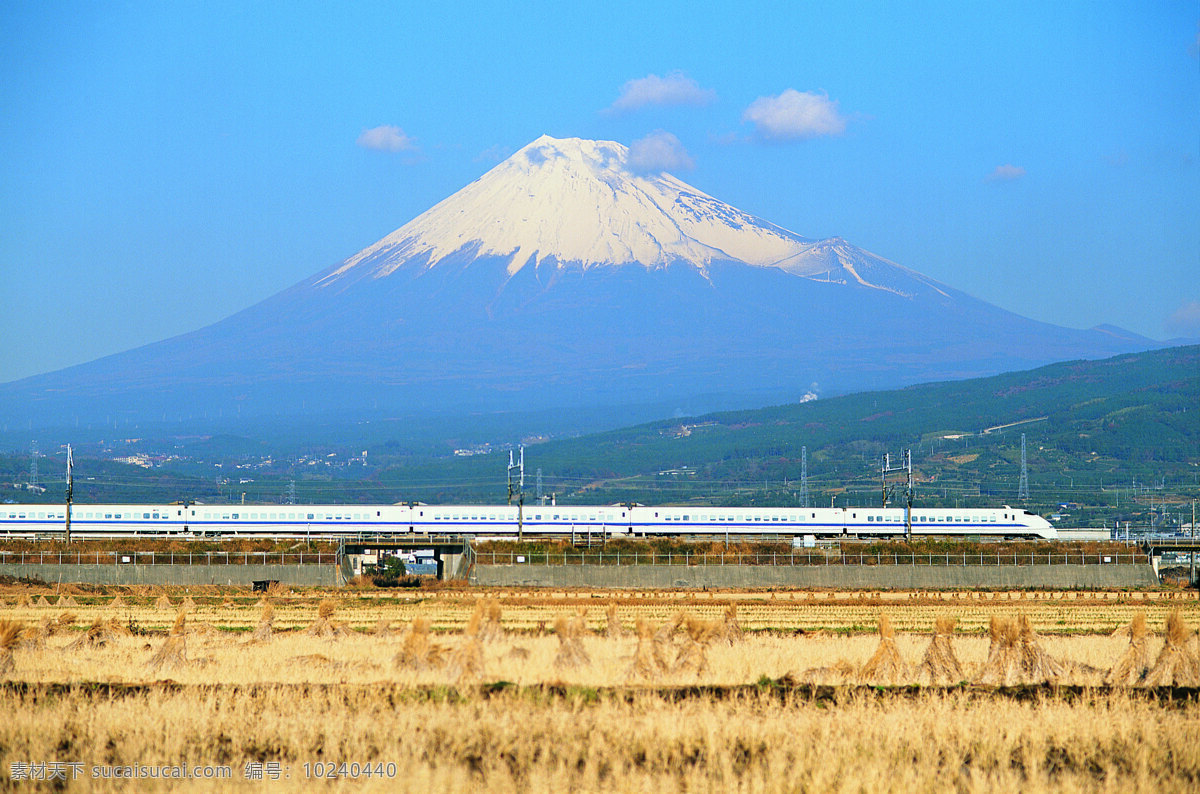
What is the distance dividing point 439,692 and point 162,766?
5076 mm

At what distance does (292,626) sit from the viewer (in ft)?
132

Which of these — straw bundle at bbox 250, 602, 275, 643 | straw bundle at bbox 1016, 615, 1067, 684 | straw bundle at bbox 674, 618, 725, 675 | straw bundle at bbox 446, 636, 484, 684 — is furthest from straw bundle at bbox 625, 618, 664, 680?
straw bundle at bbox 250, 602, 275, 643

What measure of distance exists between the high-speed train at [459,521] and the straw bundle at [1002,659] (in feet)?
216

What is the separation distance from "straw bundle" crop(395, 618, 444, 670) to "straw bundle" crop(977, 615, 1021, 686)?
1024 cm

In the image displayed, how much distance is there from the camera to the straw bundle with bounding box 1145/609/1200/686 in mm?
24938

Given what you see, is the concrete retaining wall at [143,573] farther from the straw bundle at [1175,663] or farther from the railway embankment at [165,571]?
the straw bundle at [1175,663]

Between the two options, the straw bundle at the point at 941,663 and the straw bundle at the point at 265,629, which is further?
the straw bundle at the point at 265,629

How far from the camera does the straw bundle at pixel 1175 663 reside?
982 inches

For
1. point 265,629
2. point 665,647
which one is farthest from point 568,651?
point 265,629

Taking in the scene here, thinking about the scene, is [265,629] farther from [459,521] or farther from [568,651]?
[459,521]

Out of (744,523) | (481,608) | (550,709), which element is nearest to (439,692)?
(550,709)

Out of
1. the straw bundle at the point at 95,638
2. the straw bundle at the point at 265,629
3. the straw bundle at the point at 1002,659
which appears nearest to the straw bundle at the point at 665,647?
the straw bundle at the point at 1002,659

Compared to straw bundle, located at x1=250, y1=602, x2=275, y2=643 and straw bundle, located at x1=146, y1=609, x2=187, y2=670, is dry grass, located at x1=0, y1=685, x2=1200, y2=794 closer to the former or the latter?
straw bundle, located at x1=146, y1=609, x2=187, y2=670

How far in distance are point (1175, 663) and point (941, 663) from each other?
433 cm
